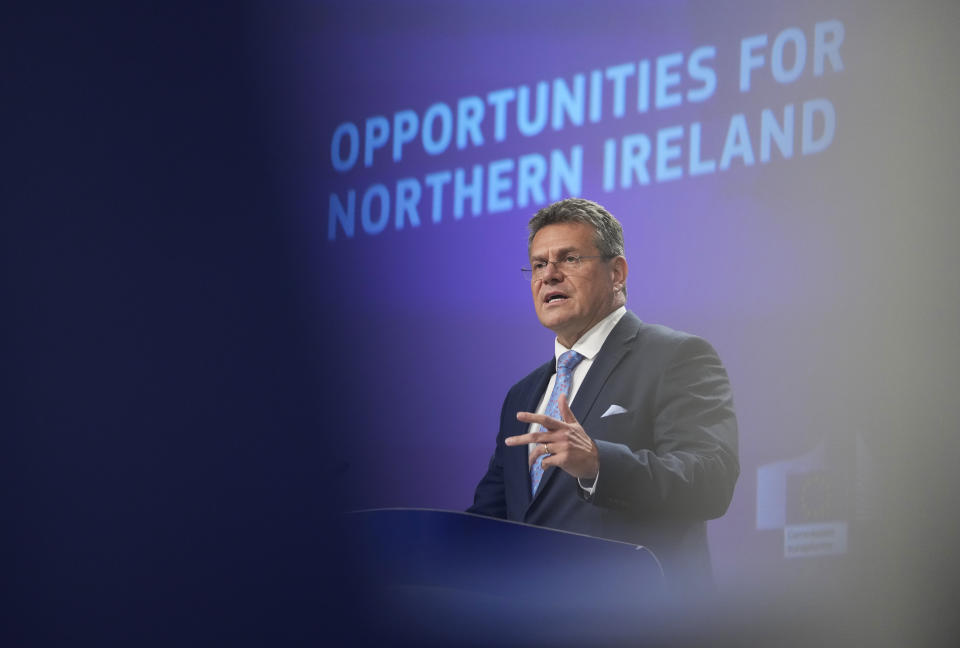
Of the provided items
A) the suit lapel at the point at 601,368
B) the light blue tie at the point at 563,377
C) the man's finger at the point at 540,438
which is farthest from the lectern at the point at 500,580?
the light blue tie at the point at 563,377

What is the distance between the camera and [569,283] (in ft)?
5.97

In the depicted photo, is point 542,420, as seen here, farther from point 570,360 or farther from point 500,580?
point 570,360

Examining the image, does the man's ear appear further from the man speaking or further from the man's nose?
the man's nose

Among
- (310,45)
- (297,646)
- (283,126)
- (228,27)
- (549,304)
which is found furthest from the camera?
(310,45)

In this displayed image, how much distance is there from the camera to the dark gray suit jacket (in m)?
1.44

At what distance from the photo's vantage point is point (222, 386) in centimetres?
111

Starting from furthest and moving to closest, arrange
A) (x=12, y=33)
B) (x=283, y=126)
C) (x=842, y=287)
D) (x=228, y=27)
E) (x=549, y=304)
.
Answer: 1. (x=842, y=287)
2. (x=549, y=304)
3. (x=283, y=126)
4. (x=228, y=27)
5. (x=12, y=33)

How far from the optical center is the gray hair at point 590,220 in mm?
1837

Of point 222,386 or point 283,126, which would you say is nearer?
point 222,386

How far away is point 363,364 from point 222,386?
1.65 meters

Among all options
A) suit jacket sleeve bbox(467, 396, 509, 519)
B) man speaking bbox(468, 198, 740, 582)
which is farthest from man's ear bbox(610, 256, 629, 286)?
suit jacket sleeve bbox(467, 396, 509, 519)

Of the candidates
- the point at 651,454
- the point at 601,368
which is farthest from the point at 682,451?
the point at 601,368

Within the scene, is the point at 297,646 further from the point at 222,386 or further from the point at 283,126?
the point at 283,126

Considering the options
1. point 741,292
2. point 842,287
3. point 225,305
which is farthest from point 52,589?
point 842,287
